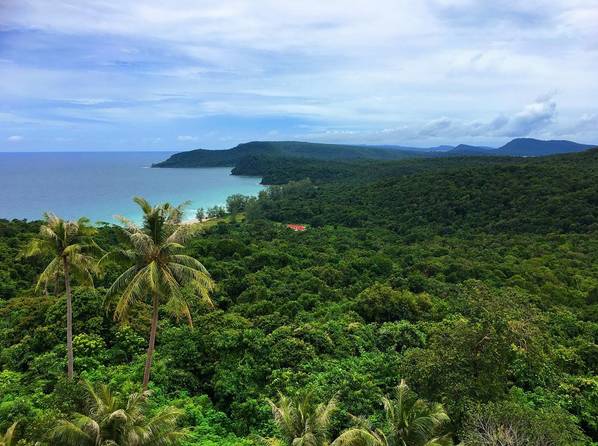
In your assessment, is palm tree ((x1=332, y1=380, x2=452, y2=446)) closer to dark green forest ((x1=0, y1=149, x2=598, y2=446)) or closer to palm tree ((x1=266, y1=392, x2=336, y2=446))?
dark green forest ((x1=0, y1=149, x2=598, y2=446))

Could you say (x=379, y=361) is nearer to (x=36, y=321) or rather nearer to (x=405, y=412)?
(x=405, y=412)

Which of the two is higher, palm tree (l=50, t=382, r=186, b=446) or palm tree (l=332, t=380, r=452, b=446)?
palm tree (l=50, t=382, r=186, b=446)

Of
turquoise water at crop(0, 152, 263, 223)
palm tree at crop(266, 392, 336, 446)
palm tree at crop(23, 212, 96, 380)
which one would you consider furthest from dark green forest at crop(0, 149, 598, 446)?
turquoise water at crop(0, 152, 263, 223)

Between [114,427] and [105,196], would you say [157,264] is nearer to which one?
[114,427]

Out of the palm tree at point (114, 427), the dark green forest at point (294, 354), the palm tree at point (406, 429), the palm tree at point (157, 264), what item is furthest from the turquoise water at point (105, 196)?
the palm tree at point (406, 429)

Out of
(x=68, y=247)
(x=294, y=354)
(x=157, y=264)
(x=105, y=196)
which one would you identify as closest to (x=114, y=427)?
(x=157, y=264)

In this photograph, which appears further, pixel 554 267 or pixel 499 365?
pixel 554 267

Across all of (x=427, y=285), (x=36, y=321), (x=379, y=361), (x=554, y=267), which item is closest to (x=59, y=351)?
(x=36, y=321)
